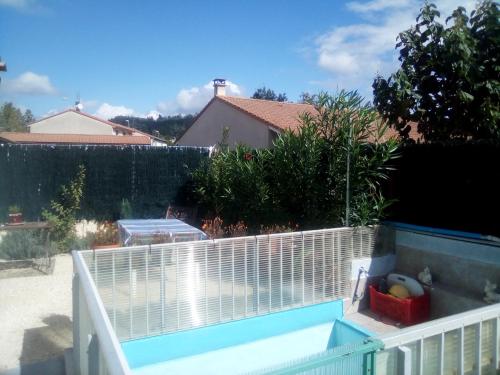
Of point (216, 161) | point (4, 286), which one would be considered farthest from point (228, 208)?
point (4, 286)

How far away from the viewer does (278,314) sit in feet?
20.2

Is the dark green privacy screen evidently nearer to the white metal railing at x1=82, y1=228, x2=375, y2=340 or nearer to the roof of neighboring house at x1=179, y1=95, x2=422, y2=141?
the roof of neighboring house at x1=179, y1=95, x2=422, y2=141

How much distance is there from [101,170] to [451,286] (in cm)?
929

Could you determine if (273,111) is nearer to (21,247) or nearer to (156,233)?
(156,233)

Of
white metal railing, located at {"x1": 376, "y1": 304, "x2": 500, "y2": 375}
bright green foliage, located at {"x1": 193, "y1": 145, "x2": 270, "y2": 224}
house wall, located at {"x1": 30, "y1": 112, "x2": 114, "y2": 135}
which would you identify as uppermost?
house wall, located at {"x1": 30, "y1": 112, "x2": 114, "y2": 135}

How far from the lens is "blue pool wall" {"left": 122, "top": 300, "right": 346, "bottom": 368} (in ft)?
17.0

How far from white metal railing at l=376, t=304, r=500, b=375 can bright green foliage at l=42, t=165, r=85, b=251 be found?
9232 mm

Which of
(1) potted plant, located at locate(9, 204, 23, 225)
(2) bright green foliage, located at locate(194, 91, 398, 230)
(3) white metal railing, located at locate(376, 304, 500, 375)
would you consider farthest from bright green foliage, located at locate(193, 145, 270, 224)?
(3) white metal railing, located at locate(376, 304, 500, 375)

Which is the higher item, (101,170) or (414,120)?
(414,120)

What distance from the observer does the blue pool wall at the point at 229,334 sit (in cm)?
518

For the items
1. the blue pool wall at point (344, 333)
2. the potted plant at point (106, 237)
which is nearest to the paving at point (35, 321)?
the potted plant at point (106, 237)

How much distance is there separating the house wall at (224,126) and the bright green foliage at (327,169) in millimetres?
4798

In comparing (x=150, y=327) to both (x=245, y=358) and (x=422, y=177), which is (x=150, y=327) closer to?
(x=245, y=358)

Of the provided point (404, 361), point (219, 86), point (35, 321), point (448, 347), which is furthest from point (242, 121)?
point (404, 361)
